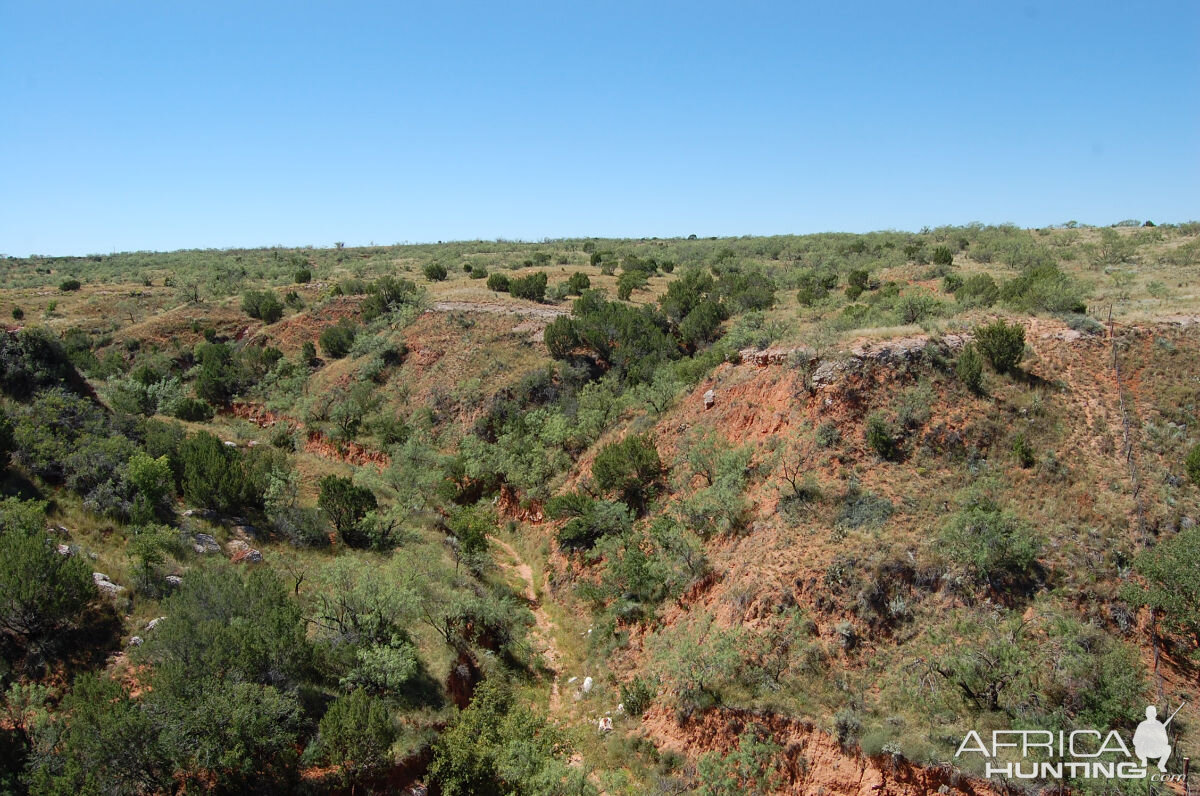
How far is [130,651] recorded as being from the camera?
12.5m

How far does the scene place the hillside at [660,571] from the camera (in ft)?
39.1

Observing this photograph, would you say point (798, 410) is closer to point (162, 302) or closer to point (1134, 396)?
point (1134, 396)

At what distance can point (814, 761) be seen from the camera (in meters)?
12.6

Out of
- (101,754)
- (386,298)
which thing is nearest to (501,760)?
(101,754)

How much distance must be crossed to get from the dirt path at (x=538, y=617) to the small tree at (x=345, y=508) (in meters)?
5.10

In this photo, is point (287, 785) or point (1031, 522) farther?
point (1031, 522)

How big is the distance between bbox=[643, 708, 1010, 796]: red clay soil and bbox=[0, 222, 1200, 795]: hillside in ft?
0.18

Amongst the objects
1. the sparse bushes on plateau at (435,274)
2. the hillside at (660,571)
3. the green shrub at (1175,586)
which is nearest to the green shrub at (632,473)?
the hillside at (660,571)

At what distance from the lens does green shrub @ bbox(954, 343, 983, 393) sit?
18.9 meters

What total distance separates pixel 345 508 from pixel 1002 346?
2107 centimetres

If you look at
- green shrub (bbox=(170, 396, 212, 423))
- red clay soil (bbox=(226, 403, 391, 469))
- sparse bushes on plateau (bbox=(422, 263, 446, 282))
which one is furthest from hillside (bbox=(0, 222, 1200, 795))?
sparse bushes on plateau (bbox=(422, 263, 446, 282))

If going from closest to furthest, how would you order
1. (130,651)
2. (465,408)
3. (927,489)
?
(130,651) < (927,489) < (465,408)

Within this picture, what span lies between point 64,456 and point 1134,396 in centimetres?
3020

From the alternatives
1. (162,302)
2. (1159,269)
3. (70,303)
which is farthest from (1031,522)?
(70,303)
